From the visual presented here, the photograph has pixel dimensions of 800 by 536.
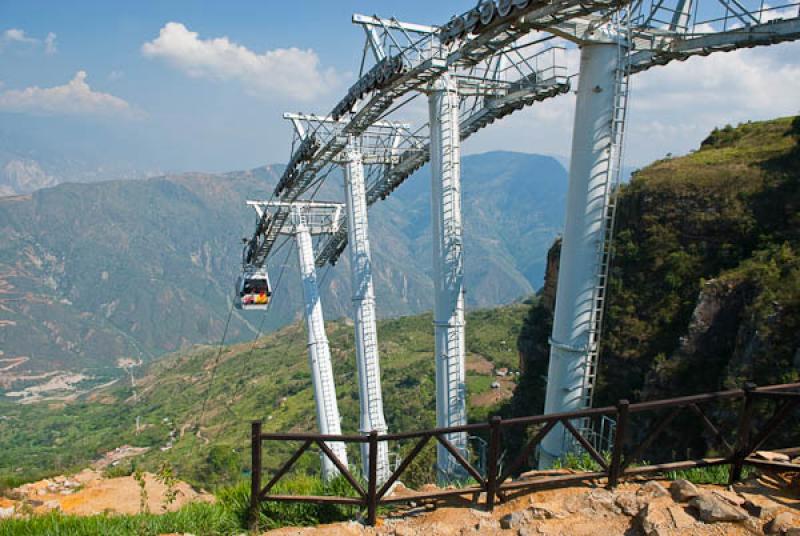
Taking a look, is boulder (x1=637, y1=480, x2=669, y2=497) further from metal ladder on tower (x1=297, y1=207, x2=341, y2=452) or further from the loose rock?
metal ladder on tower (x1=297, y1=207, x2=341, y2=452)

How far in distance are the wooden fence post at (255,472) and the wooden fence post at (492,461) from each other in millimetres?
2893

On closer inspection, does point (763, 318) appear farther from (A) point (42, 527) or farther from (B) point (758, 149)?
(A) point (42, 527)

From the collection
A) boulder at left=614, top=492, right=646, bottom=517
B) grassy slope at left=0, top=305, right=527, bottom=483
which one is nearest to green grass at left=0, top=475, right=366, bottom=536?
boulder at left=614, top=492, right=646, bottom=517

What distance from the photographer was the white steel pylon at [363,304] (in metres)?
18.6

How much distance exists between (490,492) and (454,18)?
978 centimetres

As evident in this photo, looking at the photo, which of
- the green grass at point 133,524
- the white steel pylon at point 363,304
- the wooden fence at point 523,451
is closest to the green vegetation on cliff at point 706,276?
the wooden fence at point 523,451

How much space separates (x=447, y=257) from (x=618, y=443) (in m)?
6.98

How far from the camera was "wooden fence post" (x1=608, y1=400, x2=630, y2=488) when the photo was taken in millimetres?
6656

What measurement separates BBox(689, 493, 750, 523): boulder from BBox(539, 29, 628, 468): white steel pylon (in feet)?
14.4

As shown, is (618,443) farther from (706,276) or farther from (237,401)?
(237,401)

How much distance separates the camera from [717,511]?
5887 millimetres

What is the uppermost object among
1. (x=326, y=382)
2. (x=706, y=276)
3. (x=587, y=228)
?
(x=587, y=228)

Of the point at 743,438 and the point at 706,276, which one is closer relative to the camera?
the point at 743,438

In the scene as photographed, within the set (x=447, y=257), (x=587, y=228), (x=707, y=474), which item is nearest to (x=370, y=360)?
(x=447, y=257)
